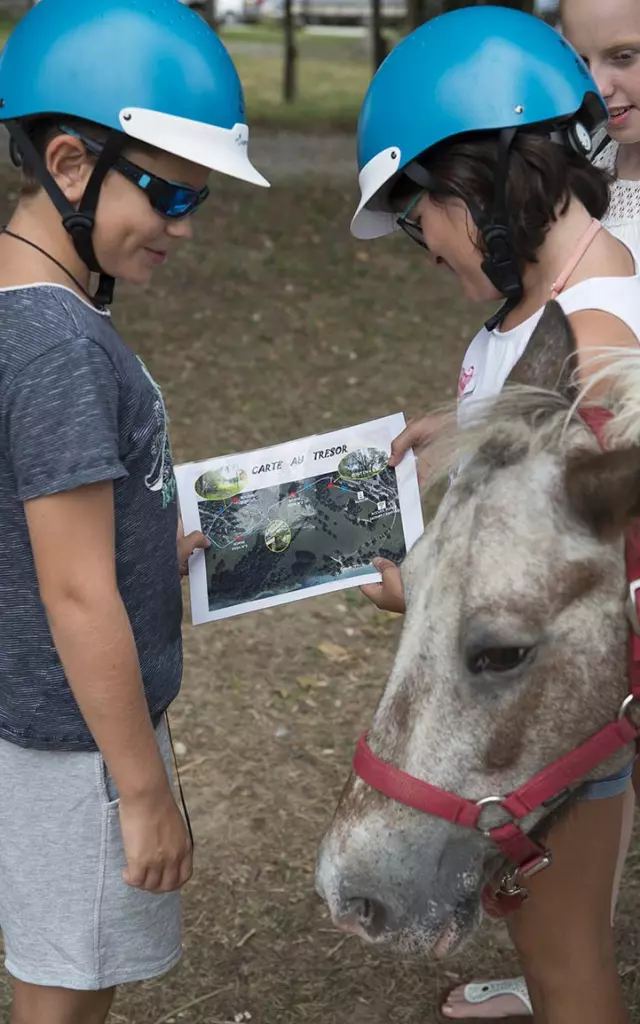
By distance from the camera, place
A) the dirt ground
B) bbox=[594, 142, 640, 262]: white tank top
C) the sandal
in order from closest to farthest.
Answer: bbox=[594, 142, 640, 262]: white tank top < the sandal < the dirt ground

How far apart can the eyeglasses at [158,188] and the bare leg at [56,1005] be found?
1435 mm

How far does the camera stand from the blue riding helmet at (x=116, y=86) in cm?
196

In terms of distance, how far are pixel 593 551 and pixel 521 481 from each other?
6.0 inches

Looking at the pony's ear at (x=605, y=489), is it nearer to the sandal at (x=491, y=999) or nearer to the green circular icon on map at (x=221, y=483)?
the green circular icon on map at (x=221, y=483)

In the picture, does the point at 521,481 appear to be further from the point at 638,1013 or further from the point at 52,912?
the point at 638,1013

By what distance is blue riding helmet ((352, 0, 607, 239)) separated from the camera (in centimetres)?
214

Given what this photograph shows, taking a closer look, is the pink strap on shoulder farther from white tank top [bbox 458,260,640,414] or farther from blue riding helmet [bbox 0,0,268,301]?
blue riding helmet [bbox 0,0,268,301]

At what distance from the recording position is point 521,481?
179 centimetres

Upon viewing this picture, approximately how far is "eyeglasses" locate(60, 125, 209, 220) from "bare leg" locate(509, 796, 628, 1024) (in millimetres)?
1316

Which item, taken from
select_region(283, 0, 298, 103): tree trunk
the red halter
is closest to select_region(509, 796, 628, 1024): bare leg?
the red halter

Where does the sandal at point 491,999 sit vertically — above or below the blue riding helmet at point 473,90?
below

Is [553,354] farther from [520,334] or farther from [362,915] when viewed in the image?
[362,915]

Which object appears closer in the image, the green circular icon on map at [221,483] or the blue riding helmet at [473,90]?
A: the blue riding helmet at [473,90]

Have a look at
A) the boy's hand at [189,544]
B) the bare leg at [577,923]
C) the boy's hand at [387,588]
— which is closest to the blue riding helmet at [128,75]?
the boy's hand at [189,544]
